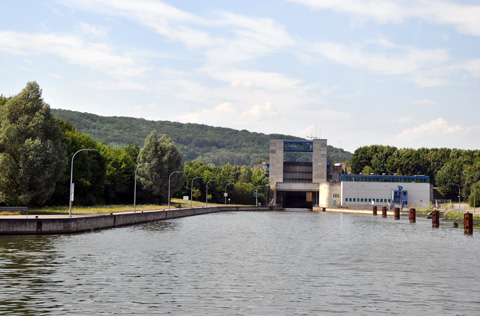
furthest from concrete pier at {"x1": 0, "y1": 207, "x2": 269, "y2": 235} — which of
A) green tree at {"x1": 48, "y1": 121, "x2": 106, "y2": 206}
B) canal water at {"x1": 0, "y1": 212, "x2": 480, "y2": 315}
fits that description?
green tree at {"x1": 48, "y1": 121, "x2": 106, "y2": 206}

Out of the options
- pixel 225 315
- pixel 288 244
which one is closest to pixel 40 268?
pixel 225 315

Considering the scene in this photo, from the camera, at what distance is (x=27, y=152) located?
73.8 meters

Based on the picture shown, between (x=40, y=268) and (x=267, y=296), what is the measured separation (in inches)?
580

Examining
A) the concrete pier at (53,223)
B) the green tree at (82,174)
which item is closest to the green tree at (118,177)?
the green tree at (82,174)

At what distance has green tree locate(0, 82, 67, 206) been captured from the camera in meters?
73.6

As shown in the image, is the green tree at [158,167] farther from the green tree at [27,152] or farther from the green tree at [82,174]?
the green tree at [27,152]

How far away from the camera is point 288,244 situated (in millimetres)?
57500

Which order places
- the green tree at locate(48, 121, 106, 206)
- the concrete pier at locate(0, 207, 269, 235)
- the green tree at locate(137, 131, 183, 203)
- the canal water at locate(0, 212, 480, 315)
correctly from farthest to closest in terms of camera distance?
the green tree at locate(137, 131, 183, 203) → the green tree at locate(48, 121, 106, 206) → the concrete pier at locate(0, 207, 269, 235) → the canal water at locate(0, 212, 480, 315)

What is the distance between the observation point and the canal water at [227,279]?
80.5 feet

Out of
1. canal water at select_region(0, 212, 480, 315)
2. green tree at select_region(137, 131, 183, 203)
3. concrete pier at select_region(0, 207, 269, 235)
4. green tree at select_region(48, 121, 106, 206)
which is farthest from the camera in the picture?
green tree at select_region(137, 131, 183, 203)

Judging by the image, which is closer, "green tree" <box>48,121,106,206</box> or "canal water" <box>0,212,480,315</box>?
"canal water" <box>0,212,480,315</box>

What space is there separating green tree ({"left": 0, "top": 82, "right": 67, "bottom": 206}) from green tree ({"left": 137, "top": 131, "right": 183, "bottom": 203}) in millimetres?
63765

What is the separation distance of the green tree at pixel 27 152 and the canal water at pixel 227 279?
828 inches

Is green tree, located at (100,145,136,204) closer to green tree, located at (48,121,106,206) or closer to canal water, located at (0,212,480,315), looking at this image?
green tree, located at (48,121,106,206)
